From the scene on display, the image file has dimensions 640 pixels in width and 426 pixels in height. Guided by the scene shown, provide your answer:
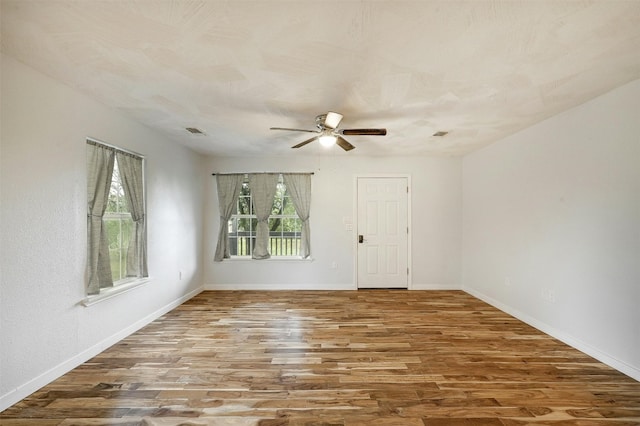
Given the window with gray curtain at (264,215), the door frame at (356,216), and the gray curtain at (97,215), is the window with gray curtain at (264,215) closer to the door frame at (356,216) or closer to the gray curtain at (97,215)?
the door frame at (356,216)

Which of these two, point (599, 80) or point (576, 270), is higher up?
point (599, 80)

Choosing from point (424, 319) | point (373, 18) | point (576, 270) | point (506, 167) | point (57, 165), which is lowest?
point (424, 319)

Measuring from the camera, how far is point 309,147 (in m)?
4.33

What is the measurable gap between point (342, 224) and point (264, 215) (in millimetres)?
1441

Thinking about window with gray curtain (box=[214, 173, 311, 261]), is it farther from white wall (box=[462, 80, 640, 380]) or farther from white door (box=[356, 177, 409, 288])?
white wall (box=[462, 80, 640, 380])

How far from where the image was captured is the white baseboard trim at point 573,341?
7.42 feet

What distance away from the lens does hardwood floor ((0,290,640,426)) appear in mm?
1822

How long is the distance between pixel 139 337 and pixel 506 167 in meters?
5.14

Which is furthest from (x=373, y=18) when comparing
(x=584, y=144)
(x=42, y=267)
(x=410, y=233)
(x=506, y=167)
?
(x=410, y=233)

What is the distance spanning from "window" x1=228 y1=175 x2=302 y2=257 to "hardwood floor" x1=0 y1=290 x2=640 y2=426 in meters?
1.72

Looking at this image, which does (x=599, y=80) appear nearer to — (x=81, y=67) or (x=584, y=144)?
(x=584, y=144)

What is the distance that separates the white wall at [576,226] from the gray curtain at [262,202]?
3.62 metres

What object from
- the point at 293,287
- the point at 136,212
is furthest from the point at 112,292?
the point at 293,287

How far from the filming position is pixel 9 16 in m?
1.50
